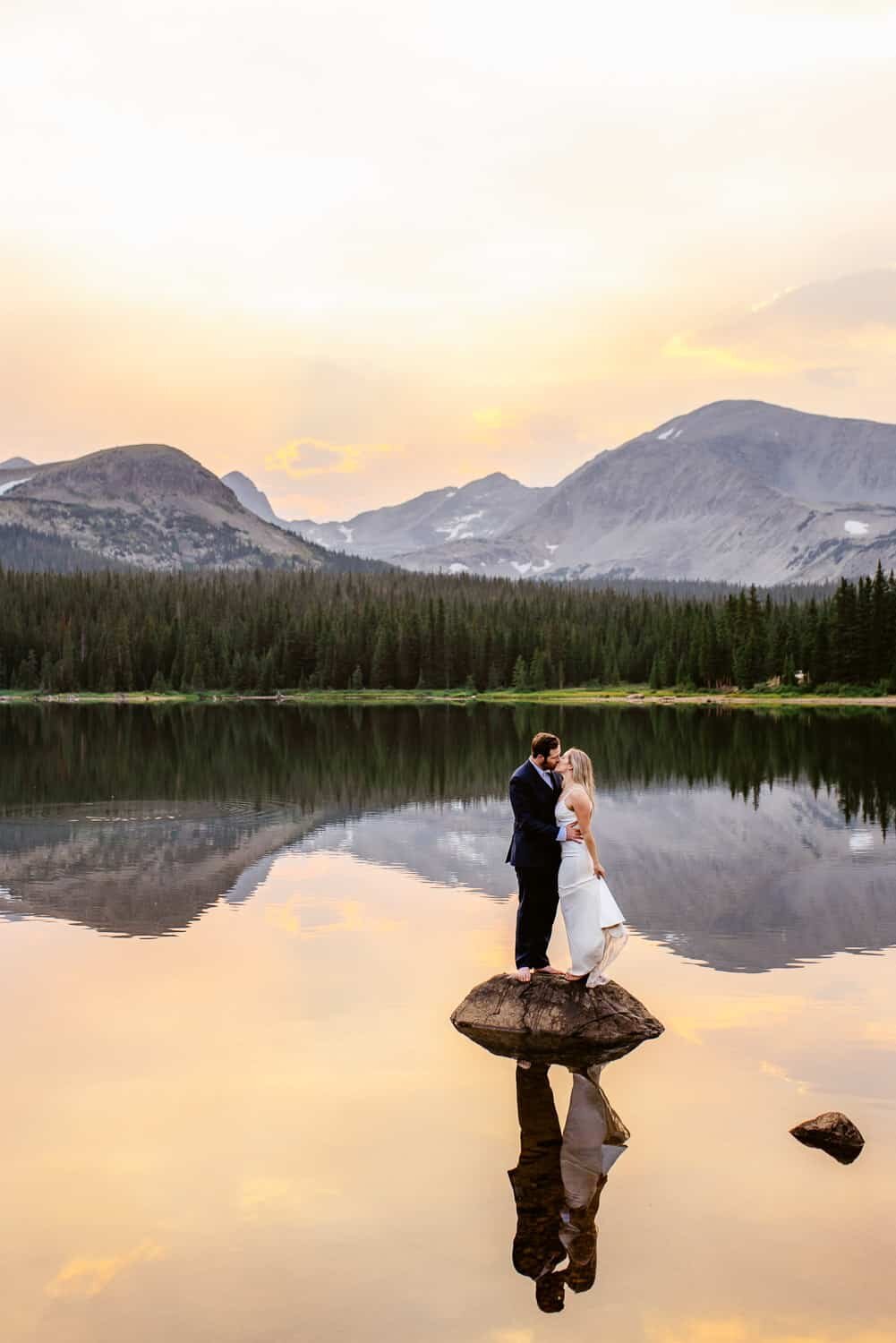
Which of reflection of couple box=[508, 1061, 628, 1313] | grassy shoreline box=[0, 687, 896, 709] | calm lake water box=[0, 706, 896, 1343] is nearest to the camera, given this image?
calm lake water box=[0, 706, 896, 1343]

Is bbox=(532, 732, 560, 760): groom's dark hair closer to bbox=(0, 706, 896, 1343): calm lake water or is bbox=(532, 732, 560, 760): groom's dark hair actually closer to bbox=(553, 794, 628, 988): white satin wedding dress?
bbox=(553, 794, 628, 988): white satin wedding dress

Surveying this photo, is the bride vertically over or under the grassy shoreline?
over

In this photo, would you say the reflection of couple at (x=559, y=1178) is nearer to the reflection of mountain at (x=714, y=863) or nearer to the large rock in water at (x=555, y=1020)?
the large rock in water at (x=555, y=1020)

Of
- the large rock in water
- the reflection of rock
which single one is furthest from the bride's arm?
the reflection of rock

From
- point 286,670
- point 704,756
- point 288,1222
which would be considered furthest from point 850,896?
point 286,670

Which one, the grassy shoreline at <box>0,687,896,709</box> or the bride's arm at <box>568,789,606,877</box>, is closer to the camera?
the bride's arm at <box>568,789,606,877</box>

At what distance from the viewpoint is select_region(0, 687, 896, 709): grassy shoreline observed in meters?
135

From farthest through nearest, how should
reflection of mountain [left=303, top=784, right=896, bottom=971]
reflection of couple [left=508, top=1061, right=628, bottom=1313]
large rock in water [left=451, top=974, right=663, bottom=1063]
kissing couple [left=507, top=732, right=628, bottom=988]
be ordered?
reflection of mountain [left=303, top=784, right=896, bottom=971]
kissing couple [left=507, top=732, right=628, bottom=988]
large rock in water [left=451, top=974, right=663, bottom=1063]
reflection of couple [left=508, top=1061, right=628, bottom=1313]

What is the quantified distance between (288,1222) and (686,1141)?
4.21m

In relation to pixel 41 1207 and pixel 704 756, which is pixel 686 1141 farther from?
pixel 704 756

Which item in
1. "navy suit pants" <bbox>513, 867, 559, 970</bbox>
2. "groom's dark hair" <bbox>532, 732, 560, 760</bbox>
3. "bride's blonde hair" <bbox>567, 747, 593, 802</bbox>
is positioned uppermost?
"groom's dark hair" <bbox>532, 732, 560, 760</bbox>

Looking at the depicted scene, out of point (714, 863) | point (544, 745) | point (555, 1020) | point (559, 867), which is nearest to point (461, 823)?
point (714, 863)

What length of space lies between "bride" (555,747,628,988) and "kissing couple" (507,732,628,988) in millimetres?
12

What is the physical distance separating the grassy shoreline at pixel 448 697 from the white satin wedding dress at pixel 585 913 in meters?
115
